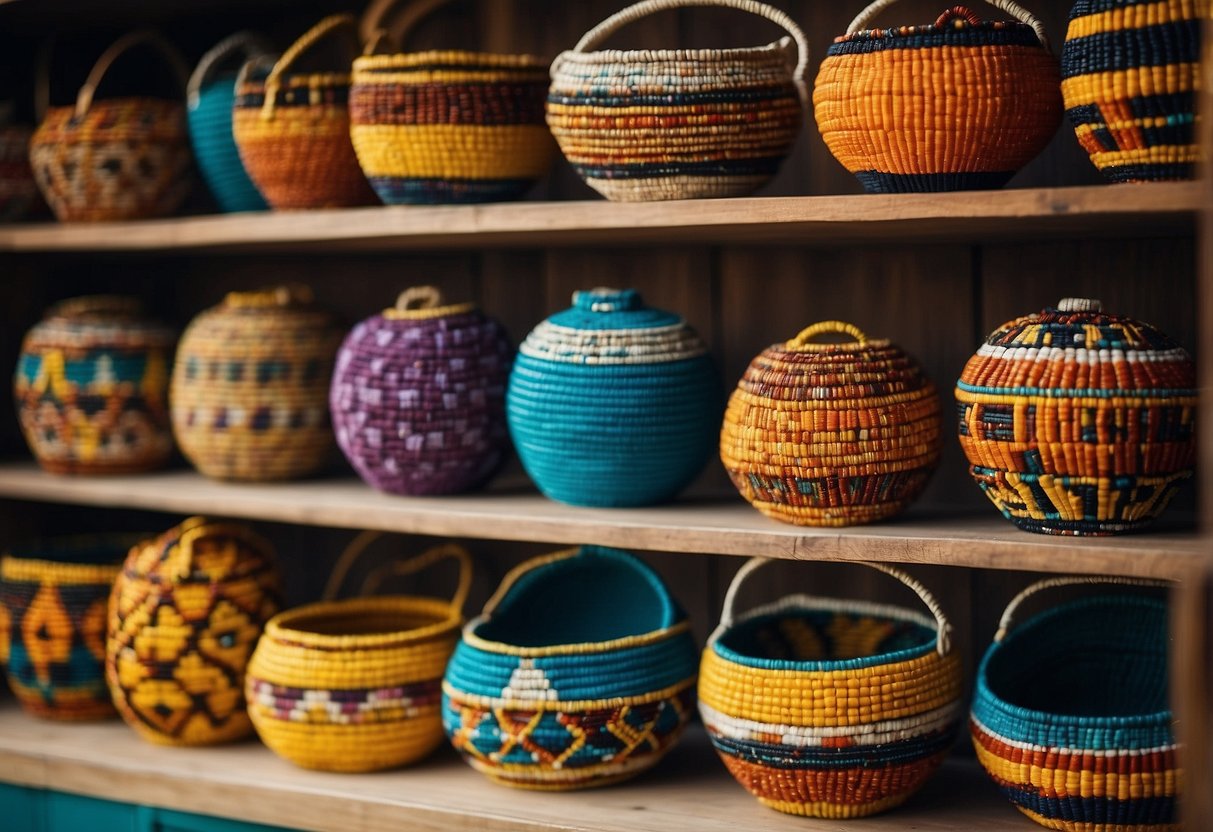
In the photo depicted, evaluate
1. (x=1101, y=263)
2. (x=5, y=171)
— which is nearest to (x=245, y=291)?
(x=5, y=171)

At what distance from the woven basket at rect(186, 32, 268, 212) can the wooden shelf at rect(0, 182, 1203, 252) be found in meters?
0.05

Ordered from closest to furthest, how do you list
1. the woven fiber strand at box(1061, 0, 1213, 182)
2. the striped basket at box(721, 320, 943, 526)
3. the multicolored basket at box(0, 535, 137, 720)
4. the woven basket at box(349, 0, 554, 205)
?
the woven fiber strand at box(1061, 0, 1213, 182) → the striped basket at box(721, 320, 943, 526) → the woven basket at box(349, 0, 554, 205) → the multicolored basket at box(0, 535, 137, 720)

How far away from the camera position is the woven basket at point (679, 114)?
3.70 feet

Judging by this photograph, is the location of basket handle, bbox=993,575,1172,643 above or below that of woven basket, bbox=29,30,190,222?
below

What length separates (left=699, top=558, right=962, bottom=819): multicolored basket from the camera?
3.65 ft

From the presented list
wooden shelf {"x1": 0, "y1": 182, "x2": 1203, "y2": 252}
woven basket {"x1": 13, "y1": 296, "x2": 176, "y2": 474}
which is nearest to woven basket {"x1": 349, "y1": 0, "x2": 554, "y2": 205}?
wooden shelf {"x1": 0, "y1": 182, "x2": 1203, "y2": 252}

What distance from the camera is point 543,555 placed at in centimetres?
150

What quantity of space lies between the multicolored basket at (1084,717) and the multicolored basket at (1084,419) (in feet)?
0.36

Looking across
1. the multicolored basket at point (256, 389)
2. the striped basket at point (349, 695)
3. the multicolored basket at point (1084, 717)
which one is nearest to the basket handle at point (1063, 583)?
the multicolored basket at point (1084, 717)

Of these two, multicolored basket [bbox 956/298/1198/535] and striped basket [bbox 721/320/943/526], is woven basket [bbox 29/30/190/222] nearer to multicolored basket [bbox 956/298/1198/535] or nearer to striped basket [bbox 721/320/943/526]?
striped basket [bbox 721/320/943/526]

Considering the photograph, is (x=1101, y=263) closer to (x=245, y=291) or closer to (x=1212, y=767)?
(x=1212, y=767)

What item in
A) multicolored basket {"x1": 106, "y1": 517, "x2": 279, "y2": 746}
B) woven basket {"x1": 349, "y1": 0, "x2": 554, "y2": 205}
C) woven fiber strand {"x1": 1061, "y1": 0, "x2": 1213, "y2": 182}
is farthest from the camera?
multicolored basket {"x1": 106, "y1": 517, "x2": 279, "y2": 746}

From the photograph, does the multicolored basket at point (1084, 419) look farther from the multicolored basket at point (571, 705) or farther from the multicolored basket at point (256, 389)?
the multicolored basket at point (256, 389)

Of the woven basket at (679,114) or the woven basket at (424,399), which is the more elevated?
the woven basket at (679,114)
